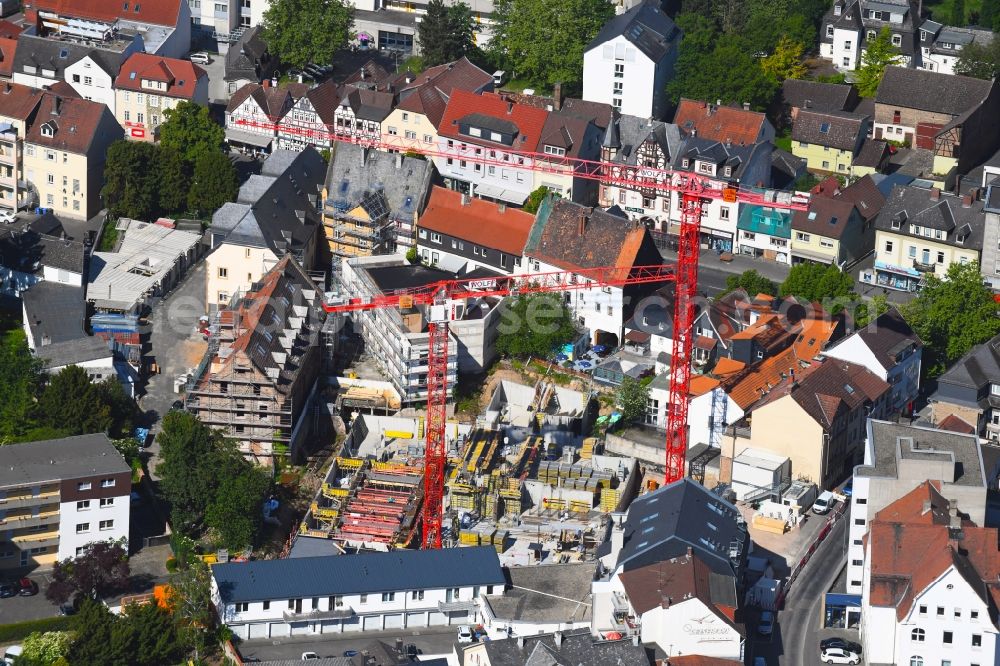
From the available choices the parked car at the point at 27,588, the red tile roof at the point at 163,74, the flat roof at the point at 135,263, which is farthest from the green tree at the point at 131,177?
the parked car at the point at 27,588

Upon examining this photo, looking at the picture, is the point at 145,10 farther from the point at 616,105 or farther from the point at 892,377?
the point at 892,377

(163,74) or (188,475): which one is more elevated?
(163,74)

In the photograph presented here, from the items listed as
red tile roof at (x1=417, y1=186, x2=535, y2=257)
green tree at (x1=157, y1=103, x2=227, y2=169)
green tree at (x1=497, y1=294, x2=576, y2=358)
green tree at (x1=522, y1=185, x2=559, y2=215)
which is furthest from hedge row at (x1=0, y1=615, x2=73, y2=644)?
green tree at (x1=157, y1=103, x2=227, y2=169)

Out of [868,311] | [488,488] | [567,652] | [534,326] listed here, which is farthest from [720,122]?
[567,652]

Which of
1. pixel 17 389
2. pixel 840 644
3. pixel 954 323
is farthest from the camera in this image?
pixel 954 323

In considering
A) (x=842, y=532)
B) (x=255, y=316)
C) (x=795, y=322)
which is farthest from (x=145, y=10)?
(x=842, y=532)

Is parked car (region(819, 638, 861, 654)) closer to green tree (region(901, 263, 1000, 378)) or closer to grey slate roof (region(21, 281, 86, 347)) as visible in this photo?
green tree (region(901, 263, 1000, 378))

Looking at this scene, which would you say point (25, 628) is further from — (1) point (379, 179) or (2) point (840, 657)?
(1) point (379, 179)
